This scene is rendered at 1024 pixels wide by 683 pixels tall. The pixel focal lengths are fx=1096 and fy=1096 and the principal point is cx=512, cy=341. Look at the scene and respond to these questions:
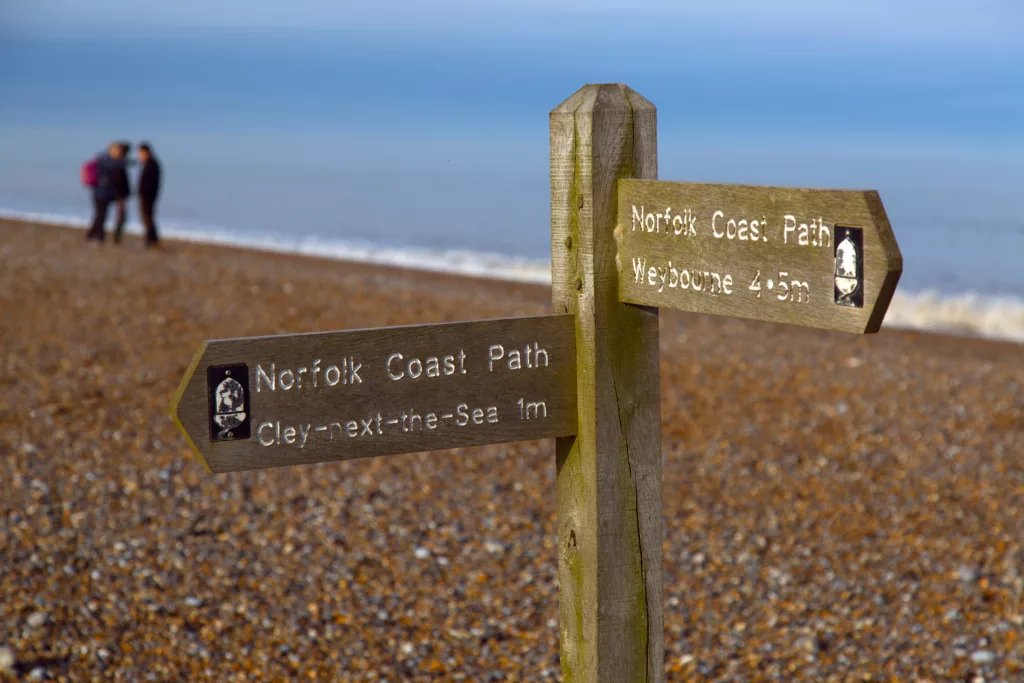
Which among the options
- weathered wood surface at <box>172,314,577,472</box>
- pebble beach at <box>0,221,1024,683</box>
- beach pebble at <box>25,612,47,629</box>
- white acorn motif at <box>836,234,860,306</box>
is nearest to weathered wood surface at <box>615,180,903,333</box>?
white acorn motif at <box>836,234,860,306</box>

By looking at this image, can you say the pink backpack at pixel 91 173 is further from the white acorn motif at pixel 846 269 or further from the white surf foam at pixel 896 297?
the white acorn motif at pixel 846 269

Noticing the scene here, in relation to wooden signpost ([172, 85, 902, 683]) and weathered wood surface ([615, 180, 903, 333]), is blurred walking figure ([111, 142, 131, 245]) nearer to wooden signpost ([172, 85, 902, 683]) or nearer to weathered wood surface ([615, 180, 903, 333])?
wooden signpost ([172, 85, 902, 683])

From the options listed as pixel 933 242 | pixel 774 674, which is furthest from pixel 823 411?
A: pixel 933 242

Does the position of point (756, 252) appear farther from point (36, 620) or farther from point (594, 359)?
point (36, 620)

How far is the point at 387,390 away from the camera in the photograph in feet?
8.28

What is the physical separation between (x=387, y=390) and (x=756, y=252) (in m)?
0.89

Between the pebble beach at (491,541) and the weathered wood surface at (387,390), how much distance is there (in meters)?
2.00

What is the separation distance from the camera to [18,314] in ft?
34.2

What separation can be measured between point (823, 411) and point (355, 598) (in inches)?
165

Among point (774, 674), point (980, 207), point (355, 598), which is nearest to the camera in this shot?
point (774, 674)

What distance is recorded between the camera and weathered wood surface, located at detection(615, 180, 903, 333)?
2.17 meters

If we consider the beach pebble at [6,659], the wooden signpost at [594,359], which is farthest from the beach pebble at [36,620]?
the wooden signpost at [594,359]

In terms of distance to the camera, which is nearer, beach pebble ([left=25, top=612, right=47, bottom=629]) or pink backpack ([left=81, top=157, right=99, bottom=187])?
beach pebble ([left=25, top=612, right=47, bottom=629])

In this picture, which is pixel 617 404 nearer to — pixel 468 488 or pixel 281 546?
pixel 281 546
